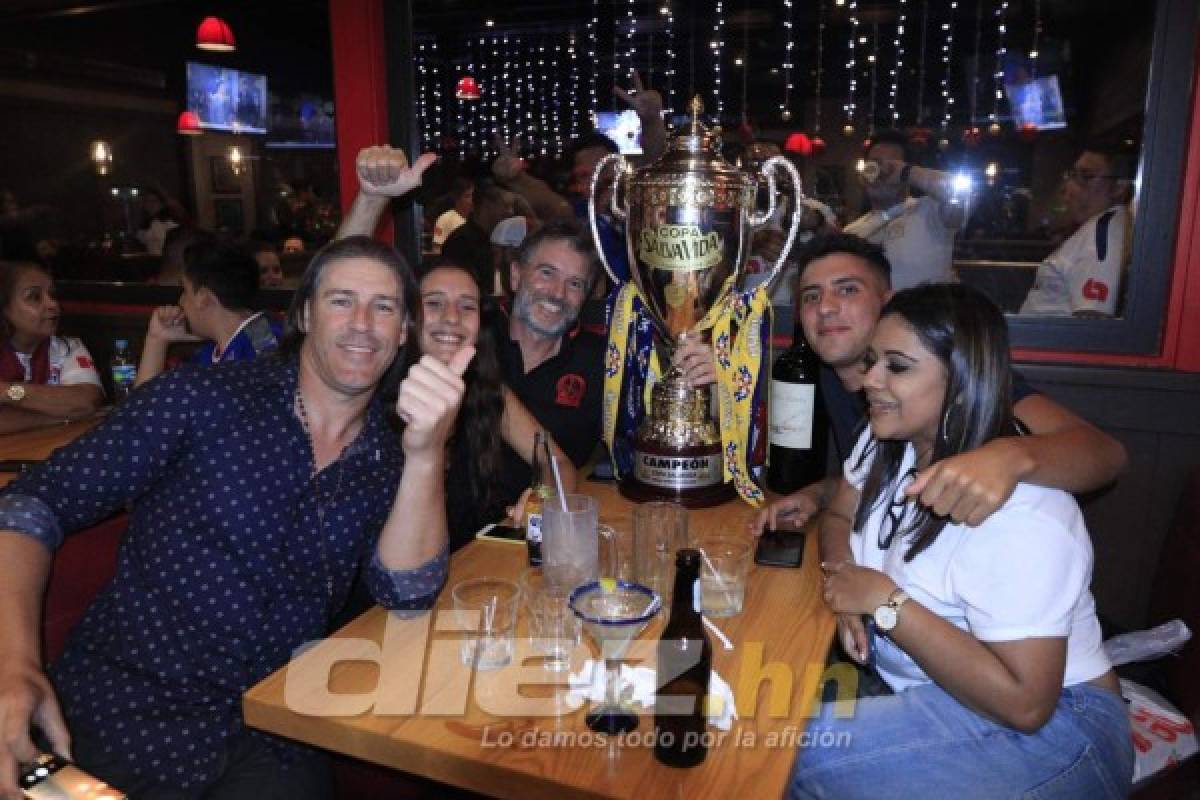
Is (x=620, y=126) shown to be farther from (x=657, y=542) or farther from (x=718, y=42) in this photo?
(x=657, y=542)

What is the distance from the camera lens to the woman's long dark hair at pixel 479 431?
230 cm

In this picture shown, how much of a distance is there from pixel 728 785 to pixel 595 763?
181mm

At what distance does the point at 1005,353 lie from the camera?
1.54 metres

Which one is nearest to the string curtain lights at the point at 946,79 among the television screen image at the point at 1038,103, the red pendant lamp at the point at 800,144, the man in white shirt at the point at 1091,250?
the television screen image at the point at 1038,103

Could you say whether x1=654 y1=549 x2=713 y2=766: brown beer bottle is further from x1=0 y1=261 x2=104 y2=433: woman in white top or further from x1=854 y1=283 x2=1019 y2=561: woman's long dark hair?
x1=0 y1=261 x2=104 y2=433: woman in white top

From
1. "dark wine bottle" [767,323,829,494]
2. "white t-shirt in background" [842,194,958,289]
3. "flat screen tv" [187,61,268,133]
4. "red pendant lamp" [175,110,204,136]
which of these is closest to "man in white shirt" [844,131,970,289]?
"white t-shirt in background" [842,194,958,289]

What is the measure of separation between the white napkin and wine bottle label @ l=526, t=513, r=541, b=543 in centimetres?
48

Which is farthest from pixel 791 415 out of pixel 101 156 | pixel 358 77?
pixel 101 156

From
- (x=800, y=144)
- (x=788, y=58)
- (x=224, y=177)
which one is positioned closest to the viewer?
(x=788, y=58)

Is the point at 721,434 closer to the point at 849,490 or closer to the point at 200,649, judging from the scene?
the point at 849,490

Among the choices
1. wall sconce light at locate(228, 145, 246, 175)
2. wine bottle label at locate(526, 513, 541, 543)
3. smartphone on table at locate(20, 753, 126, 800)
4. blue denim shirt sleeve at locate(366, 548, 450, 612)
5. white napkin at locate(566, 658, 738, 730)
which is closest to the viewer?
smartphone on table at locate(20, 753, 126, 800)

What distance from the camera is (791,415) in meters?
2.32

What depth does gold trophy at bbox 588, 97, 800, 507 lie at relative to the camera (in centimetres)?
215

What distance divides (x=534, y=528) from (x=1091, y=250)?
2.31 metres
